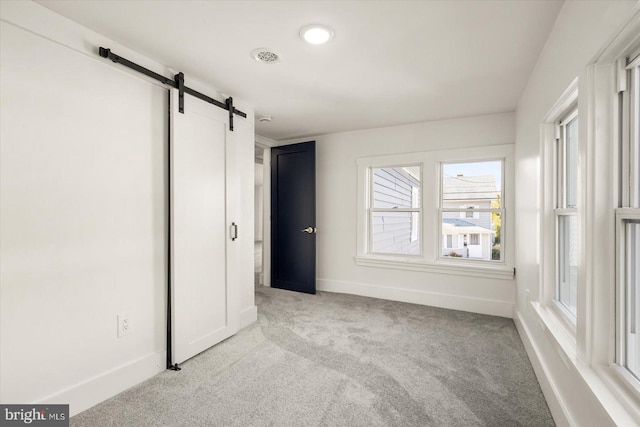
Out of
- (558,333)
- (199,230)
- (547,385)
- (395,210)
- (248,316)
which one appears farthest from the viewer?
(395,210)

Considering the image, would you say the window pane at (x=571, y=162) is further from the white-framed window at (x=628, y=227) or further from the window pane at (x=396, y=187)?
the window pane at (x=396, y=187)

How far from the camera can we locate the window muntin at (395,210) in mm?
4270

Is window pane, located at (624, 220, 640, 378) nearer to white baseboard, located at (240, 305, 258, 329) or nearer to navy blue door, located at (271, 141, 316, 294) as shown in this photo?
white baseboard, located at (240, 305, 258, 329)

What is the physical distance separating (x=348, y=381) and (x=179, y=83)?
262 cm

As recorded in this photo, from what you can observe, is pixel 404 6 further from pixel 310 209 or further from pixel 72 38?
pixel 310 209

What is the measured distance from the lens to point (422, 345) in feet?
9.27

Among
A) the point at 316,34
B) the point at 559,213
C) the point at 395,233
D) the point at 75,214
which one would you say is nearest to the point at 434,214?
the point at 395,233

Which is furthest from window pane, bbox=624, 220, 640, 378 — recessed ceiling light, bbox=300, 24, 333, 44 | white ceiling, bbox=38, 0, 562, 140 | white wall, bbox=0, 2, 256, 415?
white wall, bbox=0, 2, 256, 415

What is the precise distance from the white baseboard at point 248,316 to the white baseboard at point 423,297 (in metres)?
1.55

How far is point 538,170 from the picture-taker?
240cm

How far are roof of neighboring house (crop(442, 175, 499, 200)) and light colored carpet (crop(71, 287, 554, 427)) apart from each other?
4.90 feet

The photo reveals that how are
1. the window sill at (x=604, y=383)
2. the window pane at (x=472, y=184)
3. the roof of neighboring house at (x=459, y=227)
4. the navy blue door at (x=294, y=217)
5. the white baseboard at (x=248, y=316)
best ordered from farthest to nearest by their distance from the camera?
the navy blue door at (x=294, y=217)
the roof of neighboring house at (x=459, y=227)
the window pane at (x=472, y=184)
the white baseboard at (x=248, y=316)
the window sill at (x=604, y=383)

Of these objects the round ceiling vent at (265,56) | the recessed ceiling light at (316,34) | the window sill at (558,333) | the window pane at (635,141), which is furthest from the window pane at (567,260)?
the round ceiling vent at (265,56)

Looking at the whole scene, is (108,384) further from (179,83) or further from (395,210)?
(395,210)
